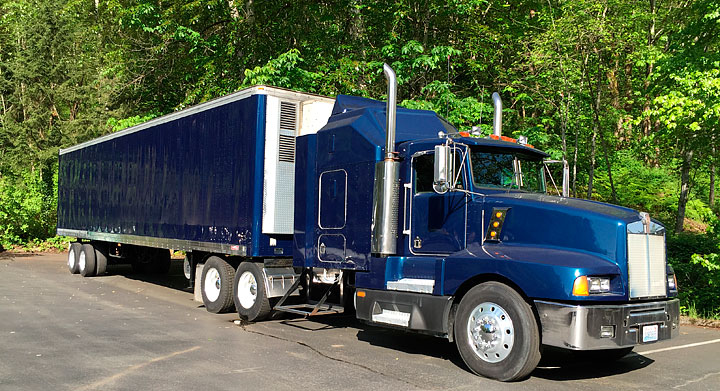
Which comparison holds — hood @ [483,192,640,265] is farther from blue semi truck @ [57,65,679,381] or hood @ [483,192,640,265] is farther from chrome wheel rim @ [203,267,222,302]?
chrome wheel rim @ [203,267,222,302]

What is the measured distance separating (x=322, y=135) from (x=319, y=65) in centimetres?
1061

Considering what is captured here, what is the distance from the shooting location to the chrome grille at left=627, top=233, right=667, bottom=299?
6828 millimetres

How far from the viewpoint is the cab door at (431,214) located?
7.84 metres

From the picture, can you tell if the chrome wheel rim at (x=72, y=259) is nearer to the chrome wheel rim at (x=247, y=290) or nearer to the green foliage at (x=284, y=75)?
the green foliage at (x=284, y=75)

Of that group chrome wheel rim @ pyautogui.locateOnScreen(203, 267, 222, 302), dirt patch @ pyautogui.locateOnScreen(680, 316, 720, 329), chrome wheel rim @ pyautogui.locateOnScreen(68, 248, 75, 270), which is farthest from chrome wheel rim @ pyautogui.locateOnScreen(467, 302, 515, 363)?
chrome wheel rim @ pyautogui.locateOnScreen(68, 248, 75, 270)

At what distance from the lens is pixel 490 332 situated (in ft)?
22.9

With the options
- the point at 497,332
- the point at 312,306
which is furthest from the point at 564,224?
the point at 312,306

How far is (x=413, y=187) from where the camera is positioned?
8289 mm

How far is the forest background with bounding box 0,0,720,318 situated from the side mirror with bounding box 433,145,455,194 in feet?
20.8

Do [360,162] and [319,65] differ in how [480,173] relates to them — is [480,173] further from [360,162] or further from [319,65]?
[319,65]

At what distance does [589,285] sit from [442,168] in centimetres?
202

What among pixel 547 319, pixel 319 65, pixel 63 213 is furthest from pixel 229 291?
pixel 63 213

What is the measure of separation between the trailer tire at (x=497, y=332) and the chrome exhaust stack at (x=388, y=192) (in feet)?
4.66

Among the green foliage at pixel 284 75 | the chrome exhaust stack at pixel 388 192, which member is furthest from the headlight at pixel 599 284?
the green foliage at pixel 284 75
